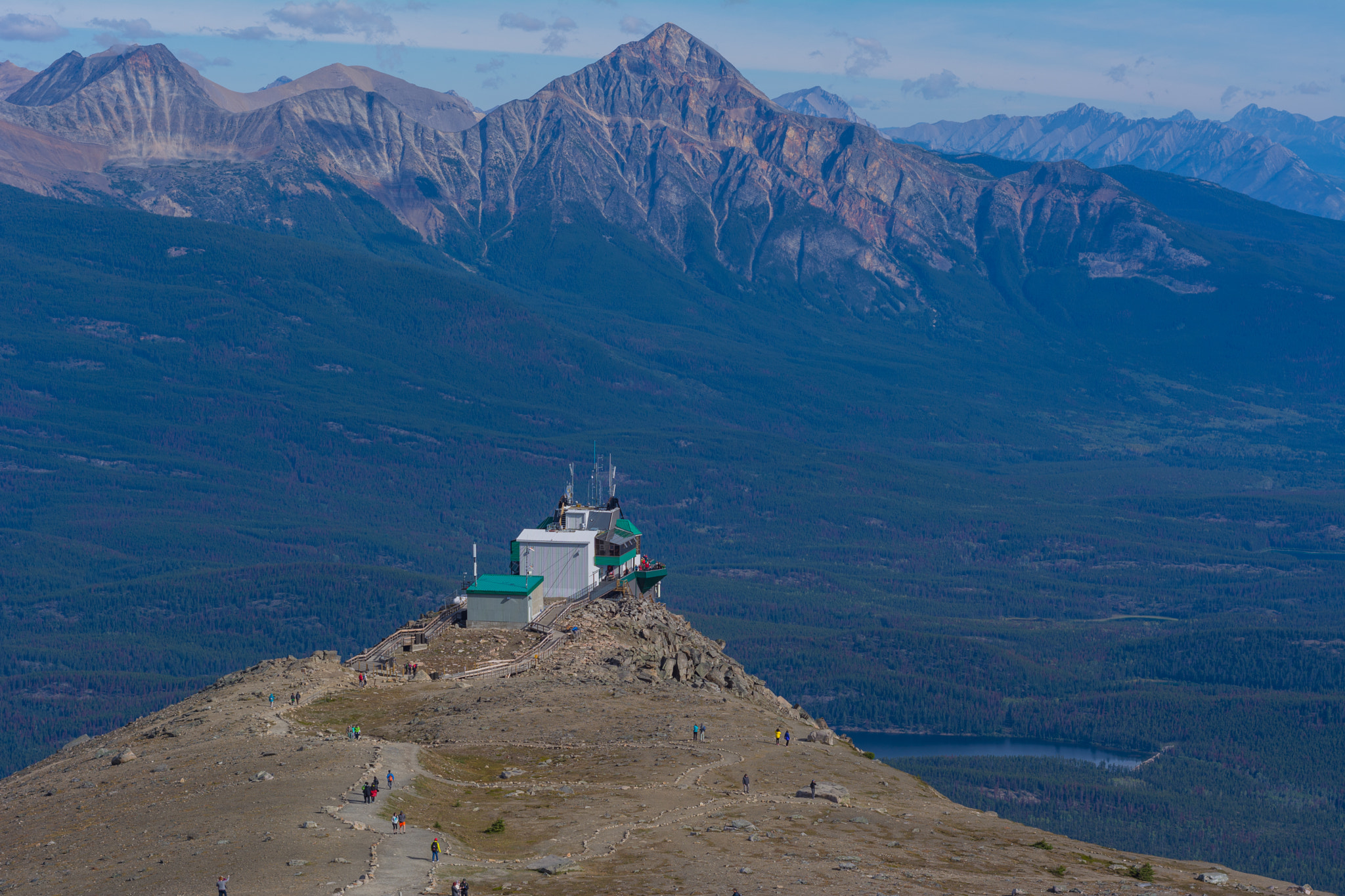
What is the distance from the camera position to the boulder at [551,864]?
56000 mm

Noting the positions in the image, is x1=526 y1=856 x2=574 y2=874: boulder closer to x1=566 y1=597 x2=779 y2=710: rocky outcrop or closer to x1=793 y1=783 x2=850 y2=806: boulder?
x1=793 y1=783 x2=850 y2=806: boulder

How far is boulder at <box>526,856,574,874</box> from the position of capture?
56000 millimetres

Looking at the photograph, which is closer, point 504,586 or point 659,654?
point 504,586

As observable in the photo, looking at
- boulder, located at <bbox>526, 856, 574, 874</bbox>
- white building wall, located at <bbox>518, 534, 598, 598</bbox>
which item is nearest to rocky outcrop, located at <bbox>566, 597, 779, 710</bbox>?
white building wall, located at <bbox>518, 534, 598, 598</bbox>

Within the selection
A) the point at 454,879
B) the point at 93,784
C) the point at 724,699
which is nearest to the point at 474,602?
the point at 724,699

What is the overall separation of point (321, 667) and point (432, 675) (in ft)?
21.5

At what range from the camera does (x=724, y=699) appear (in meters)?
93.0

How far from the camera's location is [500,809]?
64.8m

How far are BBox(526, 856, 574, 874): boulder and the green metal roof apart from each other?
134ft

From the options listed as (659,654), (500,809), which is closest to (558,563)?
(659,654)

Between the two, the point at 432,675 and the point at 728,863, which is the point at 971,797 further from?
the point at 728,863

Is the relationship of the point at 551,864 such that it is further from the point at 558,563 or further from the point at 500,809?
the point at 558,563

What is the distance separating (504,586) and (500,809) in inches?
1353

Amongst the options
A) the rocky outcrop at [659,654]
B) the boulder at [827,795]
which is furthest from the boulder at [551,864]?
the rocky outcrop at [659,654]
